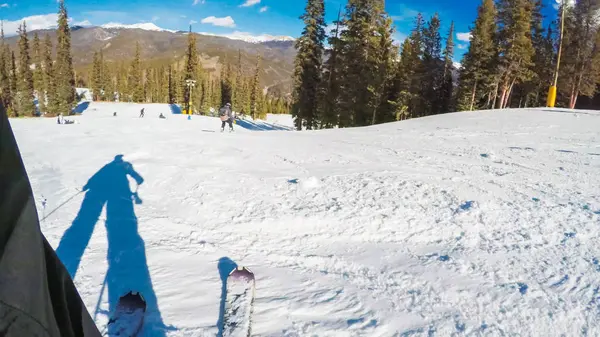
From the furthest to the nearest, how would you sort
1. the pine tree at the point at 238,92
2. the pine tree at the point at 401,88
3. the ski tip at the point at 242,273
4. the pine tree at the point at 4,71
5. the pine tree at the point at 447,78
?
the pine tree at the point at 238,92 < the pine tree at the point at 4,71 < the pine tree at the point at 447,78 < the pine tree at the point at 401,88 < the ski tip at the point at 242,273

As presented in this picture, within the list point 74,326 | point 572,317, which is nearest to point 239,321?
point 74,326

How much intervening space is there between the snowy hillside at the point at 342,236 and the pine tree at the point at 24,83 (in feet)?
168

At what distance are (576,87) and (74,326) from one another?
139ft

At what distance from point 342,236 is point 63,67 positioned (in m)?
60.0

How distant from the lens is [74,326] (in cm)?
107

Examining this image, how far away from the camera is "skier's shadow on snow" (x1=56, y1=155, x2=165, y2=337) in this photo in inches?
171

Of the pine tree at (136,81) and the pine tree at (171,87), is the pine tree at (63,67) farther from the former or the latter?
the pine tree at (171,87)

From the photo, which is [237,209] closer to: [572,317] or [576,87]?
[572,317]

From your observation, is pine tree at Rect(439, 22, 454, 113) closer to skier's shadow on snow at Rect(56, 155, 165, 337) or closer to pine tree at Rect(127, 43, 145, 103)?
skier's shadow on snow at Rect(56, 155, 165, 337)

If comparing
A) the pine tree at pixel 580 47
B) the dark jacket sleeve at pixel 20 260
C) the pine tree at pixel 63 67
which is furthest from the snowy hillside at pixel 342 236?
the pine tree at pixel 63 67

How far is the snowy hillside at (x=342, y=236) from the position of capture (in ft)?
13.2

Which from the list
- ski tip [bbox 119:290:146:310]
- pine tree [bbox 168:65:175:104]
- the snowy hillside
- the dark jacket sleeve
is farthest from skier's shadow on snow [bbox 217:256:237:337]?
pine tree [bbox 168:65:175:104]

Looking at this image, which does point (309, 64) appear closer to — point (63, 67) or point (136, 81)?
point (63, 67)

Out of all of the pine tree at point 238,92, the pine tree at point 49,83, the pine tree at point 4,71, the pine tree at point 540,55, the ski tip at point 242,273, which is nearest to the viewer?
the ski tip at point 242,273
